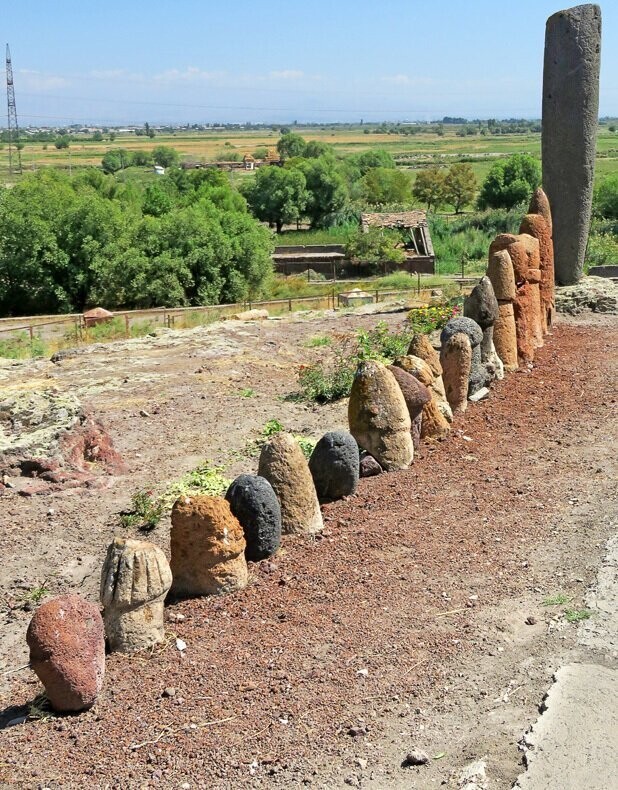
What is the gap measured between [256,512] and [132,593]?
5.21ft

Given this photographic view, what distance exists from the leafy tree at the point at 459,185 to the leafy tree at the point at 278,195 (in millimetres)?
18032

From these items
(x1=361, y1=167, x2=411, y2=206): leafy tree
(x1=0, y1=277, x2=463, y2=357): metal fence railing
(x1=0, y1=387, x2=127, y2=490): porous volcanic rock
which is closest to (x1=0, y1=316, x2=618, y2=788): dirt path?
(x1=0, y1=387, x2=127, y2=490): porous volcanic rock

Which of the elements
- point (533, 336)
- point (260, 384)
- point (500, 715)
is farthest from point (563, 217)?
point (500, 715)

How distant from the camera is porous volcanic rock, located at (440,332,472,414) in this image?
12.3 meters

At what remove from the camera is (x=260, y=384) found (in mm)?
14719

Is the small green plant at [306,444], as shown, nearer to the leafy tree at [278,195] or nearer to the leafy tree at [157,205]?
the leafy tree at [157,205]

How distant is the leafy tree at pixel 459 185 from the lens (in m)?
88.1

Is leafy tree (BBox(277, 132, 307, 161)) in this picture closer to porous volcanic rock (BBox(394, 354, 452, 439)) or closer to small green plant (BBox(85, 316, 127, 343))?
small green plant (BBox(85, 316, 127, 343))

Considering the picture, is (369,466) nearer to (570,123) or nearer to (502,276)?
(502,276)

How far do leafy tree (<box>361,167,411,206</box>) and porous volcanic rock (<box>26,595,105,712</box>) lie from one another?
83.9 metres

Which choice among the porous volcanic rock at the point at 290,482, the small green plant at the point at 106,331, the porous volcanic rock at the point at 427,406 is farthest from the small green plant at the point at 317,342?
the porous volcanic rock at the point at 290,482

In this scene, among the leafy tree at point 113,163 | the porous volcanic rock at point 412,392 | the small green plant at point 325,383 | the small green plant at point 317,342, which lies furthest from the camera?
the leafy tree at point 113,163

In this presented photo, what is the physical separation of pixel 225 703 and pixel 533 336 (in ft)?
34.0

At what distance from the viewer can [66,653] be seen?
6.39 meters
